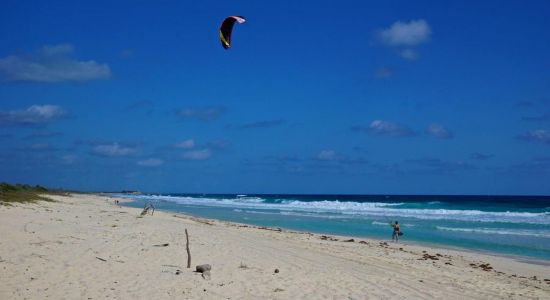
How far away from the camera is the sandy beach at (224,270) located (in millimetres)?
8398

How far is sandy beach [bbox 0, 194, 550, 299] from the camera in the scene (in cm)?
840

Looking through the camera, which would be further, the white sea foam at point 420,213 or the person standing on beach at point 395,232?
the white sea foam at point 420,213

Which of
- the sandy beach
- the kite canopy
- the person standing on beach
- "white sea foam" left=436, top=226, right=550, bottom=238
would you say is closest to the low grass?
the sandy beach

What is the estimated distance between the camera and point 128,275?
9195 mm

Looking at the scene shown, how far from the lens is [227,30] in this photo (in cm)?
1133

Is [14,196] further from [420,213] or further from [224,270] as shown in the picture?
[420,213]

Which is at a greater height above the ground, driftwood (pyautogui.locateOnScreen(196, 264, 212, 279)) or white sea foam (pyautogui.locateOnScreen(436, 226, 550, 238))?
white sea foam (pyautogui.locateOnScreen(436, 226, 550, 238))

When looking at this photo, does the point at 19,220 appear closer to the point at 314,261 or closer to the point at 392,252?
the point at 314,261

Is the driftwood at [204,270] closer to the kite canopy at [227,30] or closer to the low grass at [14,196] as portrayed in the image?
the kite canopy at [227,30]

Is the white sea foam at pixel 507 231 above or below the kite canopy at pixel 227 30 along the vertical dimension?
below

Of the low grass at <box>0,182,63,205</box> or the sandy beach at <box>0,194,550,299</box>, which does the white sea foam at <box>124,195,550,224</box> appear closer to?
the sandy beach at <box>0,194,550,299</box>

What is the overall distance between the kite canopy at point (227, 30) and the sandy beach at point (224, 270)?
16.4 ft

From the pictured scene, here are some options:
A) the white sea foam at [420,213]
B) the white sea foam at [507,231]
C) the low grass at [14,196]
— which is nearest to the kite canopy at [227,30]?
the low grass at [14,196]

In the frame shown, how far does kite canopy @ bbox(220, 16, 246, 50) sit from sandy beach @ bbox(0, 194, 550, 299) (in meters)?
5.00
